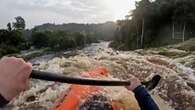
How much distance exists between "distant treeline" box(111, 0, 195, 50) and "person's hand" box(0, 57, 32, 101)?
5195 cm

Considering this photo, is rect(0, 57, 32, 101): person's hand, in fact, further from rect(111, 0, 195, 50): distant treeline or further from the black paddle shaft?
rect(111, 0, 195, 50): distant treeline

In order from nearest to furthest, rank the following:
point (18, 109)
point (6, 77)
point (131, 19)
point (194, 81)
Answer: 1. point (6, 77)
2. point (18, 109)
3. point (194, 81)
4. point (131, 19)

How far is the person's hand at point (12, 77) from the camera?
6.33 feet

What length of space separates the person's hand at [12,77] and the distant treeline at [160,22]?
52.0m

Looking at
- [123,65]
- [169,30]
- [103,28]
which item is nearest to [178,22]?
[169,30]

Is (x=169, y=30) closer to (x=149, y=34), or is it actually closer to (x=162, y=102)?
(x=149, y=34)

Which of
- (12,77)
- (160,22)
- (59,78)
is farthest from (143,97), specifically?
(160,22)

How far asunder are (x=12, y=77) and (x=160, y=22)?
194ft

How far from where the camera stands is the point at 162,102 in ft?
33.3

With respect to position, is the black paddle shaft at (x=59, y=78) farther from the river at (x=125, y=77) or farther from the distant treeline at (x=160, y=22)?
the distant treeline at (x=160, y=22)

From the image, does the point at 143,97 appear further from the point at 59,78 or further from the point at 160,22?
the point at 160,22

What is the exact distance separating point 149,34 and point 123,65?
4920cm

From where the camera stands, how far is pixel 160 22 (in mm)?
60375

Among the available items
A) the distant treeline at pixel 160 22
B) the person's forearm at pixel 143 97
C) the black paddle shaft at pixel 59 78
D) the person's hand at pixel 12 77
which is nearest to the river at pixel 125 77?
the person's forearm at pixel 143 97
